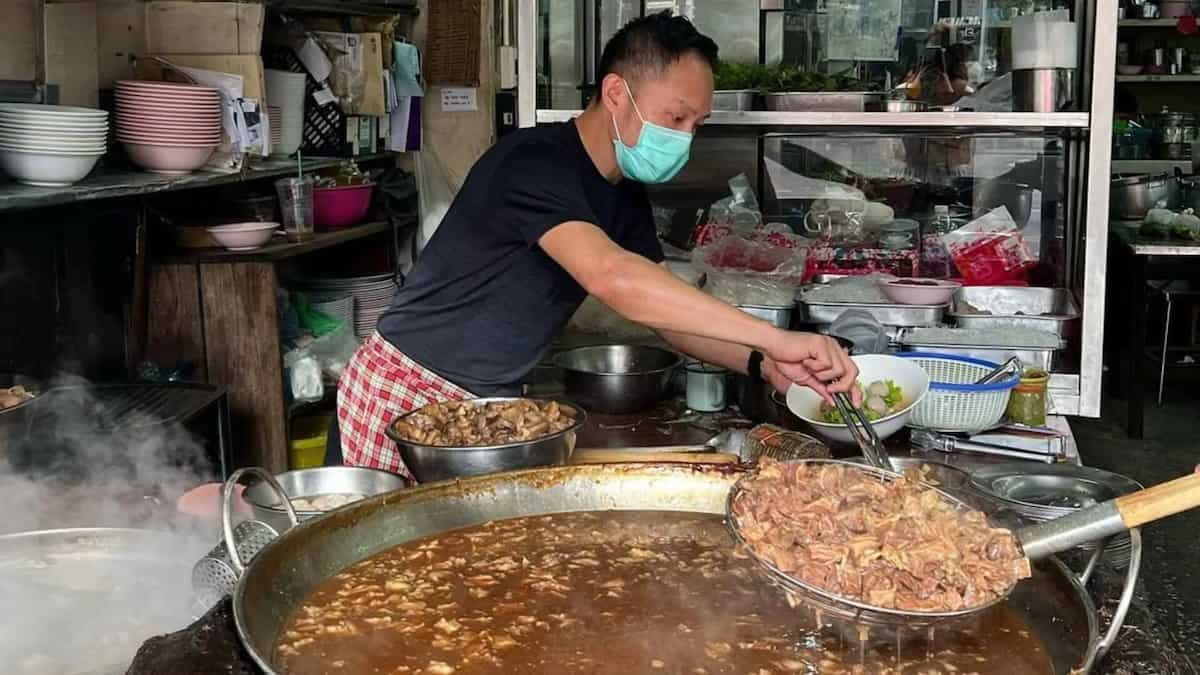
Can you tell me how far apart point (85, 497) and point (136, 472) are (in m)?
0.54

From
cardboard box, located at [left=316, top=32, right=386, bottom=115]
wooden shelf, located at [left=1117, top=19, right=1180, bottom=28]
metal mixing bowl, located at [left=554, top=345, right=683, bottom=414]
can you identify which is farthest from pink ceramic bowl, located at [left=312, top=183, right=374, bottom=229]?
wooden shelf, located at [left=1117, top=19, right=1180, bottom=28]

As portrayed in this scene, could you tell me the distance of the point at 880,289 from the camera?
152 inches

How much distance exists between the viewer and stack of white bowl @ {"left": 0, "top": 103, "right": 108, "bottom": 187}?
3.22 metres

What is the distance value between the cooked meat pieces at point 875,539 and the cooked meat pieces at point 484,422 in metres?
0.57

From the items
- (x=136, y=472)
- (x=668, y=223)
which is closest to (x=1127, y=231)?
(x=668, y=223)

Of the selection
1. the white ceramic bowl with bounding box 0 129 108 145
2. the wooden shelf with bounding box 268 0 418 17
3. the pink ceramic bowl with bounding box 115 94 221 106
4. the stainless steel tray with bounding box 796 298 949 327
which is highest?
the wooden shelf with bounding box 268 0 418 17

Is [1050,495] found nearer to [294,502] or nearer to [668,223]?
[294,502]

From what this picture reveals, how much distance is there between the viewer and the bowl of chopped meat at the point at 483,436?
7.20ft

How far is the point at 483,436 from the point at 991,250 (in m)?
2.43

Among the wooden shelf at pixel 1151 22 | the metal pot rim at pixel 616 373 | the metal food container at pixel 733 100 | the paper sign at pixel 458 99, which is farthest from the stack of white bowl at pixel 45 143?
the wooden shelf at pixel 1151 22

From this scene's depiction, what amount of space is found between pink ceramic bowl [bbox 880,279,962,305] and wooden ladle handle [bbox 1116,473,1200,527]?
2.28 meters

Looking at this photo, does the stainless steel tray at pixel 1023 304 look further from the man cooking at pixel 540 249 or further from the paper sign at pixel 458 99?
the paper sign at pixel 458 99

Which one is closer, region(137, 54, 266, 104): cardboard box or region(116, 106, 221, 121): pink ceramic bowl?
region(116, 106, 221, 121): pink ceramic bowl

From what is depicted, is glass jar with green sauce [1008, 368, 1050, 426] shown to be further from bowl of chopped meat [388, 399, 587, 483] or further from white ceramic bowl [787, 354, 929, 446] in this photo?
bowl of chopped meat [388, 399, 587, 483]
